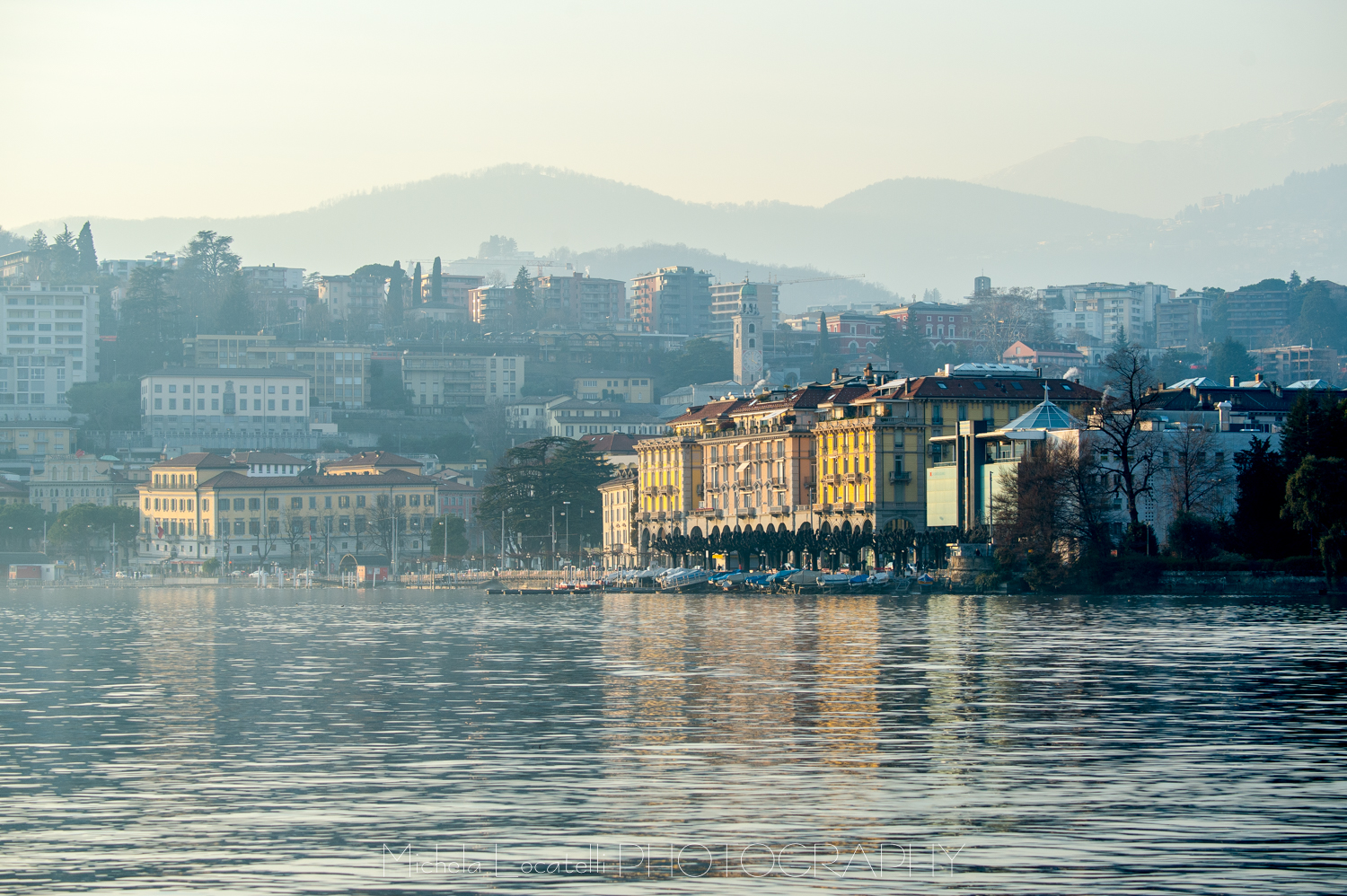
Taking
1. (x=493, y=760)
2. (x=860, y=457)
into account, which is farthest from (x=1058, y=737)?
(x=860, y=457)

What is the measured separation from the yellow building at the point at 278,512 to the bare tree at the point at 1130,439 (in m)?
106

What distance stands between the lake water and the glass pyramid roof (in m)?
46.2

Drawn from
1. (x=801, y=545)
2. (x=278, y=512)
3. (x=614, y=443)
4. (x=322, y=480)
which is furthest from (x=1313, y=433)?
(x=322, y=480)

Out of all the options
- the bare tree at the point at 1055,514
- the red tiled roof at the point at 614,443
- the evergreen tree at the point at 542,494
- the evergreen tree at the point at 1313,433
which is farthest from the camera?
the red tiled roof at the point at 614,443

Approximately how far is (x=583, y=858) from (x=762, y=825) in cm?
259

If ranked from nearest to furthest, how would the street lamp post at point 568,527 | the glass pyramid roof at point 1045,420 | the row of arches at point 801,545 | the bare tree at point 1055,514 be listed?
the bare tree at point 1055,514 < the glass pyramid roof at point 1045,420 < the row of arches at point 801,545 < the street lamp post at point 568,527

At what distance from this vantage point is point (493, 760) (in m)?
26.3

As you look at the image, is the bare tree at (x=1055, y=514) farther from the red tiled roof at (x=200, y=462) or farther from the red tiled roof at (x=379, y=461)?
the red tiled roof at (x=200, y=462)

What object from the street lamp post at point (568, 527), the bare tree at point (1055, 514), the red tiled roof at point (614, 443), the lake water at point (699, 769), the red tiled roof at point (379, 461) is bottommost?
the street lamp post at point (568, 527)

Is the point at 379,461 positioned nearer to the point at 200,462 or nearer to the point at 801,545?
the point at 200,462

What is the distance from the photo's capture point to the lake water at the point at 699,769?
1845 cm

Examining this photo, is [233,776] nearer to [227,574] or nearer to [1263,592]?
[1263,592]

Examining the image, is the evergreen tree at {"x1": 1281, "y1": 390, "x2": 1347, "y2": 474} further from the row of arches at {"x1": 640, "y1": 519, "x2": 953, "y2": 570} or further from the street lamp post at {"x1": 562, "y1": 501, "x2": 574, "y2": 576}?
the street lamp post at {"x1": 562, "y1": 501, "x2": 574, "y2": 576}

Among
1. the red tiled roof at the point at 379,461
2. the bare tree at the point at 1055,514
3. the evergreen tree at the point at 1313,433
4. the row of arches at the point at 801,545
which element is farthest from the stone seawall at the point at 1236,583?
the red tiled roof at the point at 379,461
